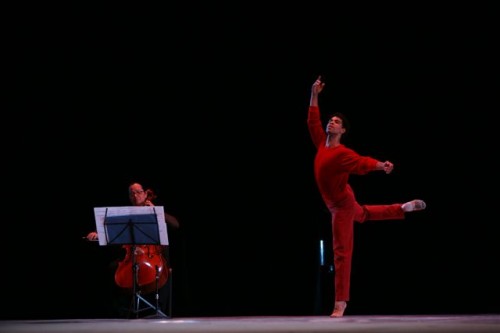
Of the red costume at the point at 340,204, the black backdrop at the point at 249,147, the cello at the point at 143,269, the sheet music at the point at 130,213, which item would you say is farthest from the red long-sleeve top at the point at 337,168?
the black backdrop at the point at 249,147

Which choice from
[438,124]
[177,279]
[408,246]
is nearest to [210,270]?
[177,279]

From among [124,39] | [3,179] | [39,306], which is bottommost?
[39,306]

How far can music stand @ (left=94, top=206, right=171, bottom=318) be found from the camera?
5465 millimetres

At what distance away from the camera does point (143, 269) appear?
5.73m

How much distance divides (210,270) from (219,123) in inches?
52.5

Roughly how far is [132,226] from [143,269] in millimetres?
401

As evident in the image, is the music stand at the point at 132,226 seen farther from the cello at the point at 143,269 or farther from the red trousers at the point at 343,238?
the red trousers at the point at 343,238

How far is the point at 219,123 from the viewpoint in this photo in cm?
711

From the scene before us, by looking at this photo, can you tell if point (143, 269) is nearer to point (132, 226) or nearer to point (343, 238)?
point (132, 226)

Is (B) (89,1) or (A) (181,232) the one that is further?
(A) (181,232)

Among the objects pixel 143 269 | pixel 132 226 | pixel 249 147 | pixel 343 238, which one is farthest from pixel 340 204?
pixel 249 147

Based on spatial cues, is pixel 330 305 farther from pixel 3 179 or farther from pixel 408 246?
pixel 3 179

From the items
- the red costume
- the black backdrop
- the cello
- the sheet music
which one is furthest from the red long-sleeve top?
the black backdrop

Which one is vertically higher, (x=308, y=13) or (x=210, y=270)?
(x=308, y=13)
